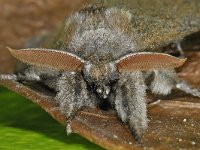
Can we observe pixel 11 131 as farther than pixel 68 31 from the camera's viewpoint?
No

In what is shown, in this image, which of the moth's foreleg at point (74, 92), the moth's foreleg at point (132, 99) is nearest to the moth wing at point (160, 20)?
the moth's foreleg at point (132, 99)

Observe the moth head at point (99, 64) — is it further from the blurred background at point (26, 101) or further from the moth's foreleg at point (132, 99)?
the blurred background at point (26, 101)

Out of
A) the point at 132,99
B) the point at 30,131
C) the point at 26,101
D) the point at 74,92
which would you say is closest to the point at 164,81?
the point at 132,99

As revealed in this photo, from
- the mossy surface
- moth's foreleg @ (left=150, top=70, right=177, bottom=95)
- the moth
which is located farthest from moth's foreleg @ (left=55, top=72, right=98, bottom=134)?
moth's foreleg @ (left=150, top=70, right=177, bottom=95)

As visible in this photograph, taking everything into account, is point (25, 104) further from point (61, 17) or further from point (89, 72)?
point (61, 17)

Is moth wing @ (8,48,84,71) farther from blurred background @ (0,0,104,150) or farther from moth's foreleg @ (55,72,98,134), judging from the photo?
blurred background @ (0,0,104,150)

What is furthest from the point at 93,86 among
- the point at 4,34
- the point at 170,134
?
the point at 4,34

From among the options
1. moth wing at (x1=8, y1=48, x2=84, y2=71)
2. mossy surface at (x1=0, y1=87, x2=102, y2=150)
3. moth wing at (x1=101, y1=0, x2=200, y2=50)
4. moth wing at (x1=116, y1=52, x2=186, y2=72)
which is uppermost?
moth wing at (x1=101, y1=0, x2=200, y2=50)
